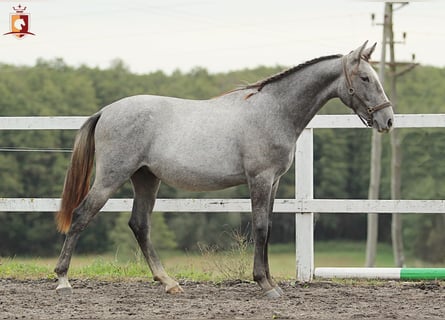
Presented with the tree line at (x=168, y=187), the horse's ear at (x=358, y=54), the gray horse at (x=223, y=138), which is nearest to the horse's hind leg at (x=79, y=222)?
the gray horse at (x=223, y=138)

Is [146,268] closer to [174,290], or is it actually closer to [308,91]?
[174,290]

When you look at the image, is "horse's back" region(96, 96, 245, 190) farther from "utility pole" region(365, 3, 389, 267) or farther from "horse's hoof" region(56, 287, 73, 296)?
Result: "utility pole" region(365, 3, 389, 267)

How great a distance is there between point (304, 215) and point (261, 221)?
1191 millimetres

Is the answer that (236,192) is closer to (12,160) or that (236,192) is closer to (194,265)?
(12,160)

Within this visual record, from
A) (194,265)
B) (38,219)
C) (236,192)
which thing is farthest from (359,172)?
(194,265)

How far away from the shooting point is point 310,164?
7.74m

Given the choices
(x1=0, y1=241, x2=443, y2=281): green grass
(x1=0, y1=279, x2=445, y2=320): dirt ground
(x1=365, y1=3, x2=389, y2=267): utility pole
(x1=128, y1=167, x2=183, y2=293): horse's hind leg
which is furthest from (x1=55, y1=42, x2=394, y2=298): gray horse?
(x1=365, y1=3, x2=389, y2=267): utility pole

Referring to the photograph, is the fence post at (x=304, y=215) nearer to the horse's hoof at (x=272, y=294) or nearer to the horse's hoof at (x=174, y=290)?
the horse's hoof at (x=272, y=294)

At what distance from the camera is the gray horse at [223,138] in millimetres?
6617

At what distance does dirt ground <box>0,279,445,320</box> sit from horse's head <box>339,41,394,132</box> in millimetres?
1482

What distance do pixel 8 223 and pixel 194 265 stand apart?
85.7 ft

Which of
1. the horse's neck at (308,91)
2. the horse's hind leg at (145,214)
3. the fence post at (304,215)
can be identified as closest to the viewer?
the horse's neck at (308,91)

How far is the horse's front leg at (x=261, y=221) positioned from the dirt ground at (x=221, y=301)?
5.4 inches

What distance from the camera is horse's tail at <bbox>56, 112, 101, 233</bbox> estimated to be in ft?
23.1
